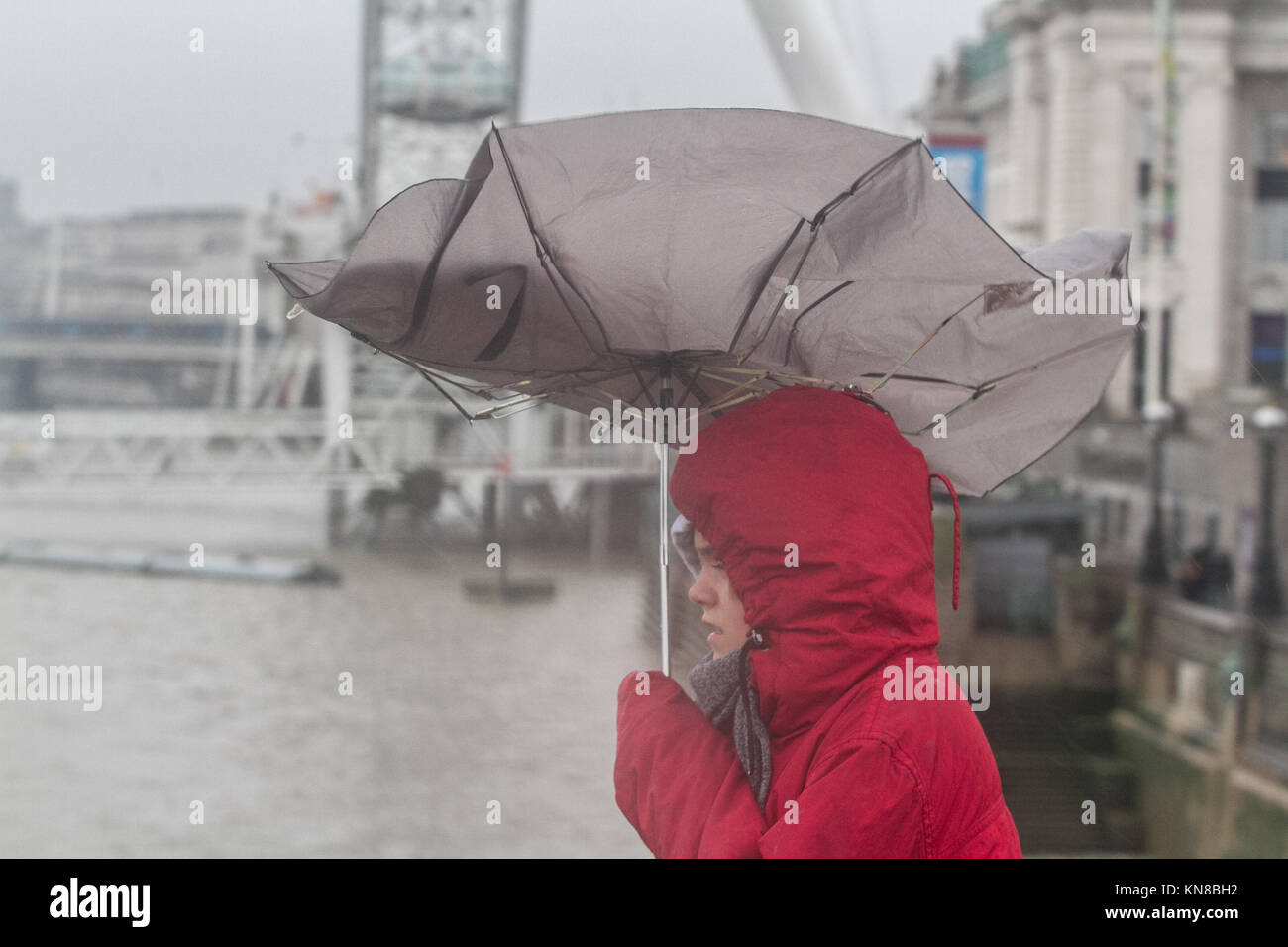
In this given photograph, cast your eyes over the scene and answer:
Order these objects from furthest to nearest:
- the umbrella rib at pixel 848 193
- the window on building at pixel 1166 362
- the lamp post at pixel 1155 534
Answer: the window on building at pixel 1166 362 < the lamp post at pixel 1155 534 < the umbrella rib at pixel 848 193

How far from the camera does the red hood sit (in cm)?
119

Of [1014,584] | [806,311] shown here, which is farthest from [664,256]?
[1014,584]

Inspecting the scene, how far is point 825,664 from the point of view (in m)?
1.20

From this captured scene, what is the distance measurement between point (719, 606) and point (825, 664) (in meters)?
0.16

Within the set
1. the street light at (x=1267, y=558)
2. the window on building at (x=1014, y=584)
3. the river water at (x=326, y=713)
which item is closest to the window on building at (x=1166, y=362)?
the window on building at (x=1014, y=584)

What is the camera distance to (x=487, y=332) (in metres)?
1.30

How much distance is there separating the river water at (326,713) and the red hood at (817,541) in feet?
62.8

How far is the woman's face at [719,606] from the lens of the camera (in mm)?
1328

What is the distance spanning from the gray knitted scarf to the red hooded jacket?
11 mm

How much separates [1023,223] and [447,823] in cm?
1428
